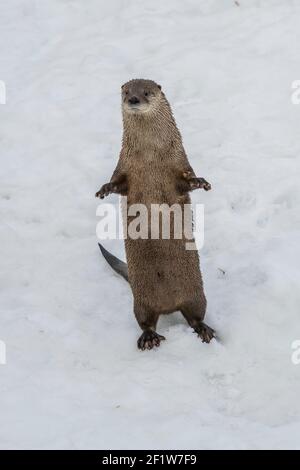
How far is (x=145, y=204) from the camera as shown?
154 inches

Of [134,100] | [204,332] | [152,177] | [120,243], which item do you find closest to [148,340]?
[204,332]

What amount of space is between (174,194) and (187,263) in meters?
0.38

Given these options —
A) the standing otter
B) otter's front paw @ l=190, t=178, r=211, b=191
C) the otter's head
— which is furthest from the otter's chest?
the otter's head

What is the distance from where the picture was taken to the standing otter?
3854mm

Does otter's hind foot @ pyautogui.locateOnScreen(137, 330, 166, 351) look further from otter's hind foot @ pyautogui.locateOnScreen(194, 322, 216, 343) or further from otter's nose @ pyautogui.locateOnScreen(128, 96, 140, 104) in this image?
otter's nose @ pyautogui.locateOnScreen(128, 96, 140, 104)

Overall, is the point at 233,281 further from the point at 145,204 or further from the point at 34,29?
the point at 34,29

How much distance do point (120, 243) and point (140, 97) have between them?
1423mm

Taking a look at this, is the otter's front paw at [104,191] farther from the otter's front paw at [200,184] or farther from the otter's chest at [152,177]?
the otter's front paw at [200,184]

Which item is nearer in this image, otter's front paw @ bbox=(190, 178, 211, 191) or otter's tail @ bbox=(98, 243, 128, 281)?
otter's front paw @ bbox=(190, 178, 211, 191)

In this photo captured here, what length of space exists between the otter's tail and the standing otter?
46 cm

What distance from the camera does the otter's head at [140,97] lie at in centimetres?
375

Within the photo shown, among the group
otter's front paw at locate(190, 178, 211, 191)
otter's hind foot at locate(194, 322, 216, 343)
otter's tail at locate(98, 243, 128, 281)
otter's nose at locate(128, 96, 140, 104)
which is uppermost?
otter's nose at locate(128, 96, 140, 104)

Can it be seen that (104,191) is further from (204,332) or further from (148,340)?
(204,332)

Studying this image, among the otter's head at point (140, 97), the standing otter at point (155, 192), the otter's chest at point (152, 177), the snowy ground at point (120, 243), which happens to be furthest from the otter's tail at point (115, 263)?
the otter's head at point (140, 97)
